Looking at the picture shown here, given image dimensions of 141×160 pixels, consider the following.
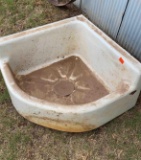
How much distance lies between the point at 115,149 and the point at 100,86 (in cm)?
53

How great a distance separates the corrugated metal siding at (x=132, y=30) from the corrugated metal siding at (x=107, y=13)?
6 cm

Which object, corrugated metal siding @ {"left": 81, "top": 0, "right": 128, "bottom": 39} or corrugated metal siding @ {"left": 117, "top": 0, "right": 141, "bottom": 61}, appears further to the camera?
corrugated metal siding @ {"left": 81, "top": 0, "right": 128, "bottom": 39}

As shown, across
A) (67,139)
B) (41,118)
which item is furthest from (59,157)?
(41,118)

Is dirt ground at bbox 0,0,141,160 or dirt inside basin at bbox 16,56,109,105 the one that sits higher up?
dirt inside basin at bbox 16,56,109,105

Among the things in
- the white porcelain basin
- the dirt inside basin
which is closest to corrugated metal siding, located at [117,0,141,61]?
the white porcelain basin

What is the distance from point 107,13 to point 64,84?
28.2 inches

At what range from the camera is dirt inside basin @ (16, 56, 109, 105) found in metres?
1.97

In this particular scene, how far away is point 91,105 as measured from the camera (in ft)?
5.14

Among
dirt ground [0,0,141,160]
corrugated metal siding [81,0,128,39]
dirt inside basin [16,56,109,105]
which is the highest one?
corrugated metal siding [81,0,128,39]

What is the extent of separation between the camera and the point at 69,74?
7.03 ft

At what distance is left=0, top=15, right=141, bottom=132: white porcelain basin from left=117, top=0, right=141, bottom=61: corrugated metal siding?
0.64 ft

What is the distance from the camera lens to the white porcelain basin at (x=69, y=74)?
1610 mm

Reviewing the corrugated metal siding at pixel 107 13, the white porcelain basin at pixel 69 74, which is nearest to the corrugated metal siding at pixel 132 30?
the corrugated metal siding at pixel 107 13

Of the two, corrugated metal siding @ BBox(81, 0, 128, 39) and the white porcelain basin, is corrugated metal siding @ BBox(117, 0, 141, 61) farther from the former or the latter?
the white porcelain basin
